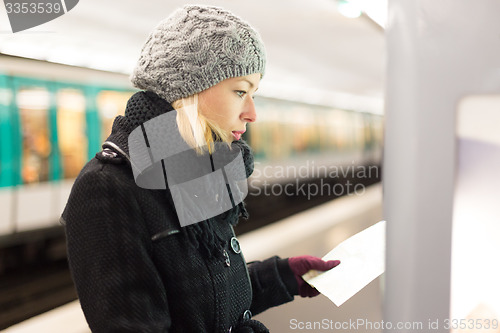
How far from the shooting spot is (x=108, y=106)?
190 inches

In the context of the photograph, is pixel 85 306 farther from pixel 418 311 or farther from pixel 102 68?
pixel 102 68

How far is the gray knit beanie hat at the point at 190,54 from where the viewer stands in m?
1.11

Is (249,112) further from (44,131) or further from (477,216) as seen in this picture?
(44,131)

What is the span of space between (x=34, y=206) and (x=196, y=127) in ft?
11.6

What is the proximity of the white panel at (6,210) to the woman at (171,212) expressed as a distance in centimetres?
327

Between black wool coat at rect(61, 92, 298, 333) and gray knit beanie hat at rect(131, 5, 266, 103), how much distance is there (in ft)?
0.18

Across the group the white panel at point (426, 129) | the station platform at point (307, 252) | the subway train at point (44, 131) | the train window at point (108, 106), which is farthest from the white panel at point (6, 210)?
the white panel at point (426, 129)

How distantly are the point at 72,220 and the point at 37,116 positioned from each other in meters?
3.65

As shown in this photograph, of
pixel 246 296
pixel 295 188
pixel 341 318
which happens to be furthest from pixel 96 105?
pixel 295 188

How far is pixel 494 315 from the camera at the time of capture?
1.06m

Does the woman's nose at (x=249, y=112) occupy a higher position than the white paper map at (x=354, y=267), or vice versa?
the woman's nose at (x=249, y=112)

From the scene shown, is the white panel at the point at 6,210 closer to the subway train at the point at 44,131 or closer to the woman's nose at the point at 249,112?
the subway train at the point at 44,131

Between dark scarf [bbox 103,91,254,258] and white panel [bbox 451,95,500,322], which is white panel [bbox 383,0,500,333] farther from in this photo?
dark scarf [bbox 103,91,254,258]

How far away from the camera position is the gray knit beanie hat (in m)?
1.11
